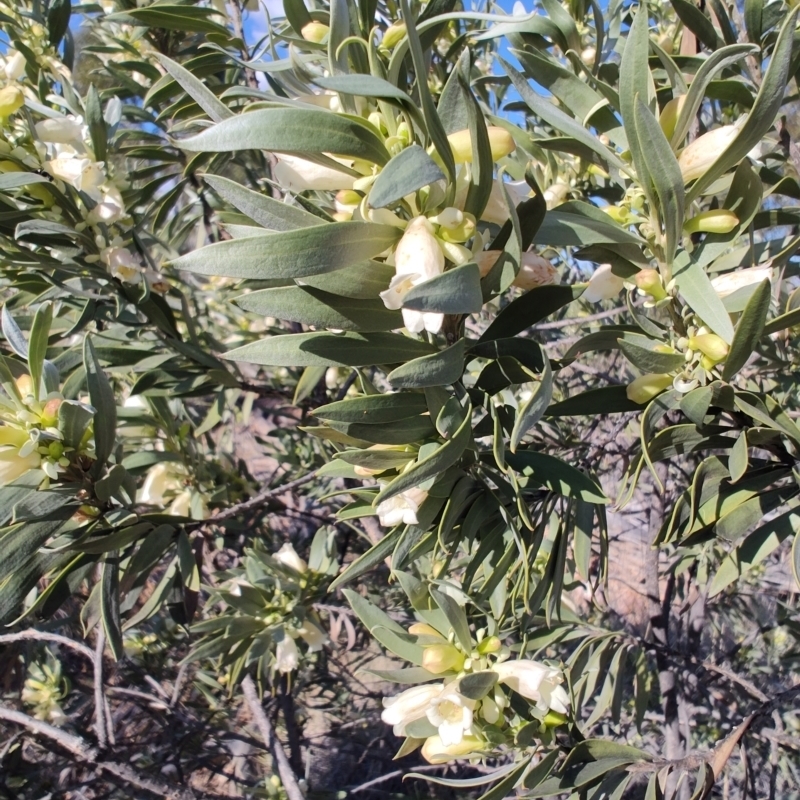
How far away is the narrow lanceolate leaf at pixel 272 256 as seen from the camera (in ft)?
1.44

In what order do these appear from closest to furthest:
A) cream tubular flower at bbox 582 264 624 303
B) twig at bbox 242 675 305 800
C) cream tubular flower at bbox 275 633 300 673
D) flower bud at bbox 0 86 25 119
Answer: cream tubular flower at bbox 582 264 624 303, flower bud at bbox 0 86 25 119, cream tubular flower at bbox 275 633 300 673, twig at bbox 242 675 305 800

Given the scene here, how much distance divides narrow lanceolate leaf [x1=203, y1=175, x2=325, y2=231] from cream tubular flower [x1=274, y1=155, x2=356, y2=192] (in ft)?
0.24

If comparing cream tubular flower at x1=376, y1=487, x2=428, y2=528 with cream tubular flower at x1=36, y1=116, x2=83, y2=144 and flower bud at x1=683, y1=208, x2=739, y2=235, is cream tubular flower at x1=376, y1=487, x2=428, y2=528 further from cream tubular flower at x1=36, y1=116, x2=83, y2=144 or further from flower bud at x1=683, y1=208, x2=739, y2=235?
cream tubular flower at x1=36, y1=116, x2=83, y2=144

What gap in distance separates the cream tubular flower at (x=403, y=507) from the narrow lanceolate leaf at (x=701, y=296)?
34cm

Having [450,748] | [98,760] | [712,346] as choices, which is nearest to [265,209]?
[712,346]

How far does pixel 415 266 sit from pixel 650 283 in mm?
302

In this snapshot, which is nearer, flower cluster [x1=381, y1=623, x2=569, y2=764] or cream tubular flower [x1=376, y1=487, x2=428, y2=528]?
cream tubular flower [x1=376, y1=487, x2=428, y2=528]

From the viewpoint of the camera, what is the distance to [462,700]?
909 millimetres

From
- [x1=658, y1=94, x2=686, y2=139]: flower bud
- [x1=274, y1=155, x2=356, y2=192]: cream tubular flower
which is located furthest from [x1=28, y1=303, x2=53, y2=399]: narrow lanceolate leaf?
[x1=658, y1=94, x2=686, y2=139]: flower bud

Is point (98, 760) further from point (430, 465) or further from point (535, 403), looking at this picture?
point (535, 403)

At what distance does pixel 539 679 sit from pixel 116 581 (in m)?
0.69

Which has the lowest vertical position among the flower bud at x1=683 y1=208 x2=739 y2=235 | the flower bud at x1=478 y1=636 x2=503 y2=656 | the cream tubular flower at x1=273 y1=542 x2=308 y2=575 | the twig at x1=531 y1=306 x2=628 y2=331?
the cream tubular flower at x1=273 y1=542 x2=308 y2=575

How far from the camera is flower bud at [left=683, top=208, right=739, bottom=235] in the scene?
2.19 ft

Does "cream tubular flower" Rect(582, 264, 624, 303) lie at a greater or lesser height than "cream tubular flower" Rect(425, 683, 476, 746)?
greater
